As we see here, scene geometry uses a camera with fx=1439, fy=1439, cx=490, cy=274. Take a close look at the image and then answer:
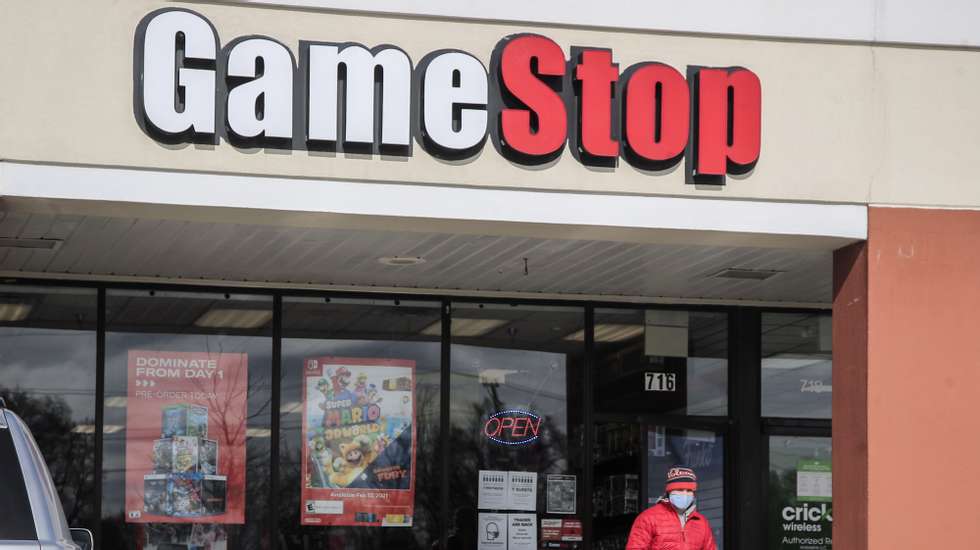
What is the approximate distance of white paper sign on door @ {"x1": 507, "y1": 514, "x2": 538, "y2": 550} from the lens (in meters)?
13.7

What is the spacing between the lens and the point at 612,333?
553 inches

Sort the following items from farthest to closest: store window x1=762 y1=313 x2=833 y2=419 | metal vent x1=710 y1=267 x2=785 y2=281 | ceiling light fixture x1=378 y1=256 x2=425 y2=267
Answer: store window x1=762 y1=313 x2=833 y2=419 → metal vent x1=710 y1=267 x2=785 y2=281 → ceiling light fixture x1=378 y1=256 x2=425 y2=267

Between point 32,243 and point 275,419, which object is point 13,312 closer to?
point 32,243

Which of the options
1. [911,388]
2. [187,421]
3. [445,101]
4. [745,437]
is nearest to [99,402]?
[187,421]

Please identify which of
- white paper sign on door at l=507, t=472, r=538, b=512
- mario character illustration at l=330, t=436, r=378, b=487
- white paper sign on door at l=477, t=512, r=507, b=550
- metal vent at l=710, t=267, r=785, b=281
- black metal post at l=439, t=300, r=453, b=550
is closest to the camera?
metal vent at l=710, t=267, r=785, b=281

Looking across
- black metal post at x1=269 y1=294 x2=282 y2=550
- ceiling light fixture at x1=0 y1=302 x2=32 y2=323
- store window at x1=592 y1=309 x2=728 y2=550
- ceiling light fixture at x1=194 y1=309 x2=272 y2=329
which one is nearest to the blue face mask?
store window at x1=592 y1=309 x2=728 y2=550

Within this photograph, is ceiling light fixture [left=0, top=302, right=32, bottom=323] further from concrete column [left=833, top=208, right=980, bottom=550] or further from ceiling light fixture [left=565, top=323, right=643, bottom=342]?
concrete column [left=833, top=208, right=980, bottom=550]

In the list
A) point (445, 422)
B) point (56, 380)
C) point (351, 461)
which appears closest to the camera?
point (56, 380)

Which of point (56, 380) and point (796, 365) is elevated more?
point (796, 365)

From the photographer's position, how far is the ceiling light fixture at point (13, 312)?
1273cm

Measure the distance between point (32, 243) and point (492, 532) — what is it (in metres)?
5.05

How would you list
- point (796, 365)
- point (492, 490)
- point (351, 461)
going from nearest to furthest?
point (351, 461) < point (492, 490) < point (796, 365)

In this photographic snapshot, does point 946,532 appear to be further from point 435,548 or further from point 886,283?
point 435,548

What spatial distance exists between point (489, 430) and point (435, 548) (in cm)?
122
